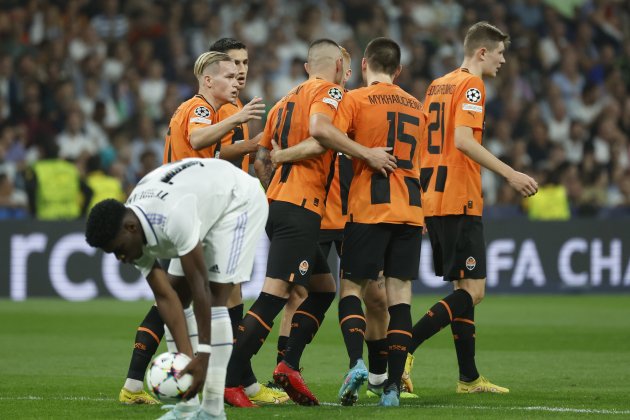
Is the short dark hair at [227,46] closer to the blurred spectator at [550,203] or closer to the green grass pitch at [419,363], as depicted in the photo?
the green grass pitch at [419,363]

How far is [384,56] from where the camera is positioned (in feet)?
25.2

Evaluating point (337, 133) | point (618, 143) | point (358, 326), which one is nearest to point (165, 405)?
point (358, 326)

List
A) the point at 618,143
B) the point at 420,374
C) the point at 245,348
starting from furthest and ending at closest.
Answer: the point at 618,143, the point at 420,374, the point at 245,348

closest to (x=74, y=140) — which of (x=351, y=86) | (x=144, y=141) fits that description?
(x=144, y=141)

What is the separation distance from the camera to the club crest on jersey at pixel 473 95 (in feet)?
26.5

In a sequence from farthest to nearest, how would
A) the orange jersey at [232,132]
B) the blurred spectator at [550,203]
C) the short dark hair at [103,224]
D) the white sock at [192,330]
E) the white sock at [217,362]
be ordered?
1. the blurred spectator at [550,203]
2. the orange jersey at [232,132]
3. the white sock at [192,330]
4. the white sock at [217,362]
5. the short dark hair at [103,224]

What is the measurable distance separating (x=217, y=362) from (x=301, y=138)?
187 centimetres

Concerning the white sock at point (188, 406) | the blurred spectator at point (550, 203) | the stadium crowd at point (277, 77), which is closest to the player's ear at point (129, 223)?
the white sock at point (188, 406)

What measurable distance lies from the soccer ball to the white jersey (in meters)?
0.48

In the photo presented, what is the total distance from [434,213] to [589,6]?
16.0 meters

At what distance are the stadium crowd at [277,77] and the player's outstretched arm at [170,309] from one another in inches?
417

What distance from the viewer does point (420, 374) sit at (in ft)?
30.5

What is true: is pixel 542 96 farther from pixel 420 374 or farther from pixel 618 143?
pixel 420 374

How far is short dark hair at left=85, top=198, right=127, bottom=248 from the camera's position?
18.9 feet
